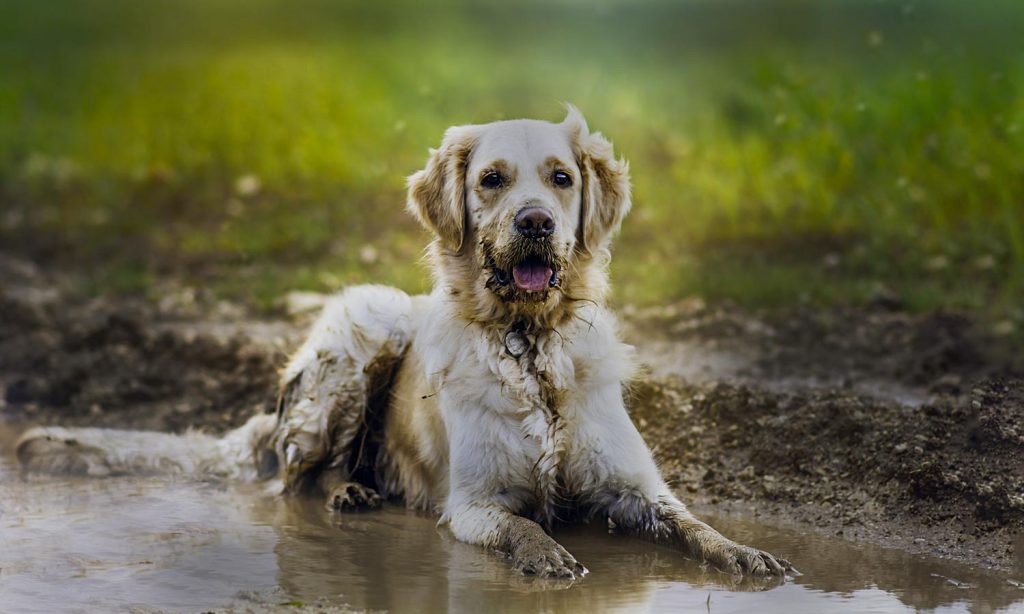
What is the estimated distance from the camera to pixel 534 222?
16.6ft

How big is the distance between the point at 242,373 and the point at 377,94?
569 cm

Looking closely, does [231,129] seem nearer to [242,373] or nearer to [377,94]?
[377,94]

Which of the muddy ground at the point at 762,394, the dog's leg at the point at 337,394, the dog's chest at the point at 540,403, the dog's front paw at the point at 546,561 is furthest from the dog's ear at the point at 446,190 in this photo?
the muddy ground at the point at 762,394

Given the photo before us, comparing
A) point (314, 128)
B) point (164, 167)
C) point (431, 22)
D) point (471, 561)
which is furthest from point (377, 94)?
point (471, 561)

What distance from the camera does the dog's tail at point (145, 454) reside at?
6477 millimetres

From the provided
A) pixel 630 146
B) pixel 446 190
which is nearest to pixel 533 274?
pixel 446 190

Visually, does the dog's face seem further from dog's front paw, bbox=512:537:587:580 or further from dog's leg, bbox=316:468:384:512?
dog's leg, bbox=316:468:384:512

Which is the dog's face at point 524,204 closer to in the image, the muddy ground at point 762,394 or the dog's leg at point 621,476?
the dog's leg at point 621,476

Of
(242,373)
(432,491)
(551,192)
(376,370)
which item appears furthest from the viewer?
(242,373)

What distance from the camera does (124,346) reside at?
27.9ft

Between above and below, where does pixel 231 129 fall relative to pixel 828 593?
above

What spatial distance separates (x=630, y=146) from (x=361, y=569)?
7213 mm

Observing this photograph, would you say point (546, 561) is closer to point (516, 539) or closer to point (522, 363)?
point (516, 539)

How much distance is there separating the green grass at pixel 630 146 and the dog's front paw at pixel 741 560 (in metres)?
2.28
